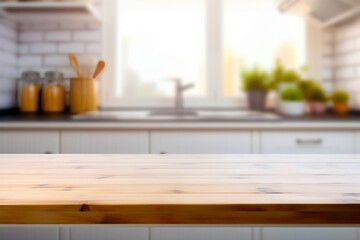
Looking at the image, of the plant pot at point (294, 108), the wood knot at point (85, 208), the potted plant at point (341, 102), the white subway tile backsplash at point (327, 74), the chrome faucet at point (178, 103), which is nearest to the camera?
the wood knot at point (85, 208)

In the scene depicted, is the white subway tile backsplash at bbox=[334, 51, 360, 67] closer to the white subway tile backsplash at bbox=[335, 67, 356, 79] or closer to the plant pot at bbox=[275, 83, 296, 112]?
Answer: the white subway tile backsplash at bbox=[335, 67, 356, 79]

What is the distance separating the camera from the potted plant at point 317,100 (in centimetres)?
258

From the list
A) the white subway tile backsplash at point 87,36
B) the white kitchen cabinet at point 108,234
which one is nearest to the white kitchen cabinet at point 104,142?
the white kitchen cabinet at point 108,234

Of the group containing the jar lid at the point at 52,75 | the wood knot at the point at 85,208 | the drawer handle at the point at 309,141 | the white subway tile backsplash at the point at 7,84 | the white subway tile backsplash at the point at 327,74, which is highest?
the white subway tile backsplash at the point at 327,74

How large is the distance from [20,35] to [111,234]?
5.08ft

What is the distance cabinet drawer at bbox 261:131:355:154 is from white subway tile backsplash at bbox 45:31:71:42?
4.91 ft

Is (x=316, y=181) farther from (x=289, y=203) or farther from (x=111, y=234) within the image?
(x=111, y=234)

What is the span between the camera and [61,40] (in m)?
2.76

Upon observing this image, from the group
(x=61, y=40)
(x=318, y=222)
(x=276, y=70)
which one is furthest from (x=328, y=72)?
(x=318, y=222)

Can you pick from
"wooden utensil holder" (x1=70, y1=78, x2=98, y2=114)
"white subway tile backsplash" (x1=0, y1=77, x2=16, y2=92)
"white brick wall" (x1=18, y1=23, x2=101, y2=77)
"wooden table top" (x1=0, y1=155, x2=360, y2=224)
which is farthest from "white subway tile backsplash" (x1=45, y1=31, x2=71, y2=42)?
"wooden table top" (x1=0, y1=155, x2=360, y2=224)

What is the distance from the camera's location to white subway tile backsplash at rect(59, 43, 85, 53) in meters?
2.76

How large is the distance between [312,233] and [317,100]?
94 centimetres

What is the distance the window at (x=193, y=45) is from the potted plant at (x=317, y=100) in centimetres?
36

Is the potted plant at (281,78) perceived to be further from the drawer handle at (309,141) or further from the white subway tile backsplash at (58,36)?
the white subway tile backsplash at (58,36)
